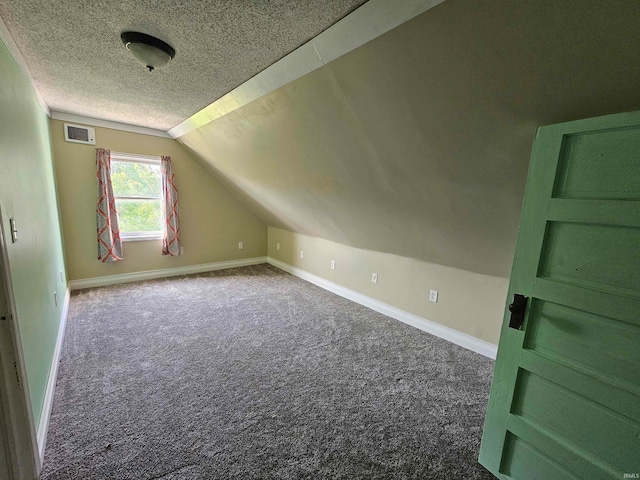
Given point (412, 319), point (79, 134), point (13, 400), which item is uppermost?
point (79, 134)

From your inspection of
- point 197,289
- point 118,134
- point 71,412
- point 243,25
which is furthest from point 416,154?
point 118,134

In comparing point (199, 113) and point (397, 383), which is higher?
point (199, 113)

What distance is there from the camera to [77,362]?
82.0 inches

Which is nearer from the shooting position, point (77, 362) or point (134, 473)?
point (134, 473)

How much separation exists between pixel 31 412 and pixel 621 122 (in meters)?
2.59

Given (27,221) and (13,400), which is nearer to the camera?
(13,400)

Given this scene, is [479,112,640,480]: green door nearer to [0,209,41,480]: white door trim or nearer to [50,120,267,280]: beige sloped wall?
[0,209,41,480]: white door trim

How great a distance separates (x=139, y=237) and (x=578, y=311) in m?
4.66

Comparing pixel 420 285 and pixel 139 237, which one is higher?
pixel 139 237

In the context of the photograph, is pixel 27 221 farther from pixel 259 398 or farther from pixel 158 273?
pixel 158 273

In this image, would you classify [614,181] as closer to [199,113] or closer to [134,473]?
[134,473]

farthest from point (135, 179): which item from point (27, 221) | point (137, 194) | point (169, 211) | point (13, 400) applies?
point (13, 400)

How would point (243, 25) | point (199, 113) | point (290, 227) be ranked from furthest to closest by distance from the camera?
point (290, 227), point (199, 113), point (243, 25)

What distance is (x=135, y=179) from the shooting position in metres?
3.86
